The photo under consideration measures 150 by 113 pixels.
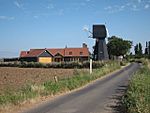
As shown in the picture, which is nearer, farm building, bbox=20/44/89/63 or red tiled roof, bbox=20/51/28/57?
farm building, bbox=20/44/89/63

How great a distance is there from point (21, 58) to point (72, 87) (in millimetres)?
91044

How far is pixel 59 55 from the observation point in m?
105

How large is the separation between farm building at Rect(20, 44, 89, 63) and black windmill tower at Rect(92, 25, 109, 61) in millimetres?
21631

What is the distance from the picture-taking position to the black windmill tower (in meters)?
78.8

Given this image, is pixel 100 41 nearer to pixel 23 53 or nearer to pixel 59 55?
pixel 59 55

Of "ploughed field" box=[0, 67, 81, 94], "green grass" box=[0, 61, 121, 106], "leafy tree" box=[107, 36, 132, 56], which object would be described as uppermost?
"leafy tree" box=[107, 36, 132, 56]

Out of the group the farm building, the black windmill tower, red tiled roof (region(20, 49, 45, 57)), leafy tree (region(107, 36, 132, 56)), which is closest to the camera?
the black windmill tower

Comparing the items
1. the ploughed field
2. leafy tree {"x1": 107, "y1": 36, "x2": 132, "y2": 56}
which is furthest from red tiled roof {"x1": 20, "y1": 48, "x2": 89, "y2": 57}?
the ploughed field

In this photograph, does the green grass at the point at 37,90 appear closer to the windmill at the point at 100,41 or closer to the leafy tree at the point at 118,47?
the windmill at the point at 100,41

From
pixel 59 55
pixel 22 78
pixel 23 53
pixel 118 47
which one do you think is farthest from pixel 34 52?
pixel 22 78

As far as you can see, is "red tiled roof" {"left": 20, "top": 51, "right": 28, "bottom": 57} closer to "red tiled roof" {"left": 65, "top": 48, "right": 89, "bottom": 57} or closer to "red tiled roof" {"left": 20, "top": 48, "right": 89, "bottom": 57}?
"red tiled roof" {"left": 20, "top": 48, "right": 89, "bottom": 57}

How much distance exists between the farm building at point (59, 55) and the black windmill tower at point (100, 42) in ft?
71.0

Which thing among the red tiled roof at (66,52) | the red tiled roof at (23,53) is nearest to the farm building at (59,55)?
the red tiled roof at (66,52)

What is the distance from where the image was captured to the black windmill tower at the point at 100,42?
7875 cm
